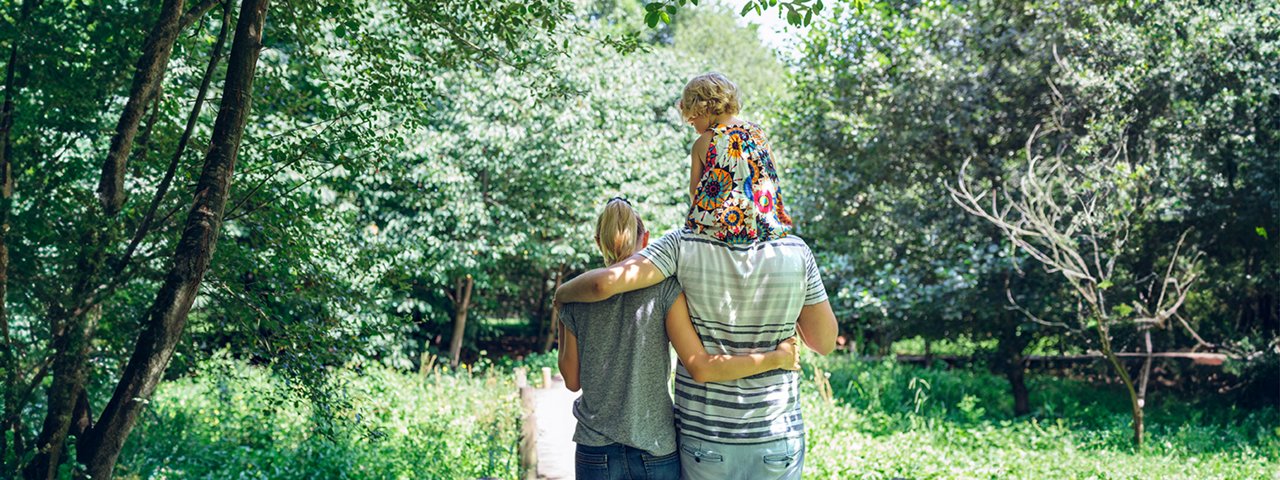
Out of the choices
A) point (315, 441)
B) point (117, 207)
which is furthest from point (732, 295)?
point (315, 441)

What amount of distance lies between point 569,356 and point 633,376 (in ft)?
0.76

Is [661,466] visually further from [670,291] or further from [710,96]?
[710,96]

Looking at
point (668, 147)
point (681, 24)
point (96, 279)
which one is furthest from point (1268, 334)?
point (681, 24)

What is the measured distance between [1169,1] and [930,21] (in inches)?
90.3

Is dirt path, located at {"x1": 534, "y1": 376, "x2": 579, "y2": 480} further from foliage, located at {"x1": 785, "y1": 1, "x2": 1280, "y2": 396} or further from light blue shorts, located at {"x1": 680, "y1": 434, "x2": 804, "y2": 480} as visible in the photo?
foliage, located at {"x1": 785, "y1": 1, "x2": 1280, "y2": 396}

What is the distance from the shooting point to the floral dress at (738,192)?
2600mm

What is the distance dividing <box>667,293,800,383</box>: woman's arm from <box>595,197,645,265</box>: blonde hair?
0.24 m

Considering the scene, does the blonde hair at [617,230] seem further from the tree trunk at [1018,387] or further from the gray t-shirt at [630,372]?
the tree trunk at [1018,387]

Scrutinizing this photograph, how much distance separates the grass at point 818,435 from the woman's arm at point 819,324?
2.37m

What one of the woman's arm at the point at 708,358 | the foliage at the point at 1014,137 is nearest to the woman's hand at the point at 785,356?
the woman's arm at the point at 708,358

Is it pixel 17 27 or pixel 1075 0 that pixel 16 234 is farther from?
pixel 1075 0

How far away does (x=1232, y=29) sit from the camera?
830 cm

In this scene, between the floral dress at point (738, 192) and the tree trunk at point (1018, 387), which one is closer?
the floral dress at point (738, 192)

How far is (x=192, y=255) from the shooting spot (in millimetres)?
3508
